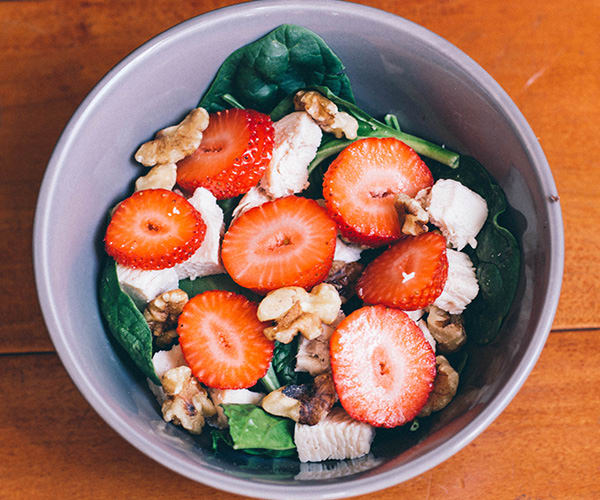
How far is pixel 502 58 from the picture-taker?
105cm

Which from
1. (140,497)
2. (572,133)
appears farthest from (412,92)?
(140,497)

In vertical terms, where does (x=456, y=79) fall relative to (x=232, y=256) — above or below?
above

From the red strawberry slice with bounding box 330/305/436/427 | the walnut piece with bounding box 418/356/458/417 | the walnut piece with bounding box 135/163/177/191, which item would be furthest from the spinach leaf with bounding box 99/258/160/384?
the walnut piece with bounding box 418/356/458/417

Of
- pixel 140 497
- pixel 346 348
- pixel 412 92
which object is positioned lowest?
pixel 140 497

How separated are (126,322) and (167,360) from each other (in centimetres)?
7

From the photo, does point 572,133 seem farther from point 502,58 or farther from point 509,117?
point 509,117

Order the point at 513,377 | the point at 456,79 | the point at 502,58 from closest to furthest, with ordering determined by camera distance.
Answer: the point at 513,377, the point at 456,79, the point at 502,58

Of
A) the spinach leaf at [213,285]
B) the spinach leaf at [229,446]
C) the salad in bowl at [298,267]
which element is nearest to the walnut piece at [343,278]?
the salad in bowl at [298,267]

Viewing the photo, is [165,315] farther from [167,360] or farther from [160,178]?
[160,178]

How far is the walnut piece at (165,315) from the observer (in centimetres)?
83

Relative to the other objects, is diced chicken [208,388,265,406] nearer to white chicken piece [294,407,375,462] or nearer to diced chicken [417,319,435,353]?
white chicken piece [294,407,375,462]

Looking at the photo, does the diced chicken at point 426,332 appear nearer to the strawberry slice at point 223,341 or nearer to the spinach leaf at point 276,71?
the strawberry slice at point 223,341

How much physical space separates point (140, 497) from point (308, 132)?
1.88ft

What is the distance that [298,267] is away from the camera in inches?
32.7
